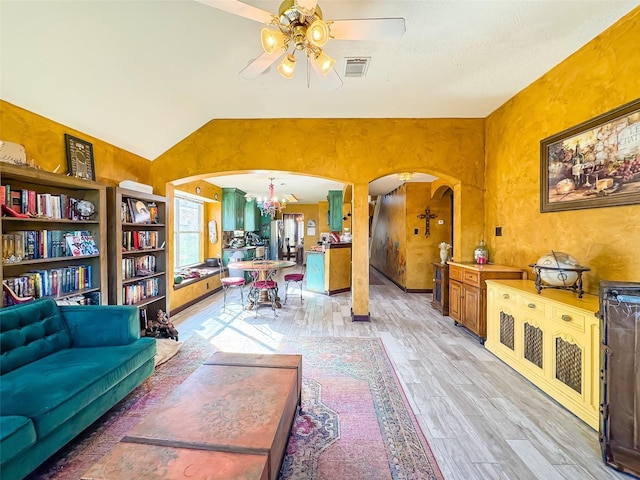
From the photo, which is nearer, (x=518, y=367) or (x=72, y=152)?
(x=518, y=367)

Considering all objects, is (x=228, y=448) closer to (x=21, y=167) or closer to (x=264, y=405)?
(x=264, y=405)

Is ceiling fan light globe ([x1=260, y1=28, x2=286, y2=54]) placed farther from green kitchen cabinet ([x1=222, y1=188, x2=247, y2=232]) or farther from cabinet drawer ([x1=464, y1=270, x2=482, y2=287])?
green kitchen cabinet ([x1=222, y1=188, x2=247, y2=232])

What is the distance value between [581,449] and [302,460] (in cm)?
178

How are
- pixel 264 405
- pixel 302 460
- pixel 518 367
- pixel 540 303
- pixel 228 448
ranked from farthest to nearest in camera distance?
pixel 518 367 → pixel 540 303 → pixel 302 460 → pixel 264 405 → pixel 228 448

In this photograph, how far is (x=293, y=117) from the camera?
3957 mm

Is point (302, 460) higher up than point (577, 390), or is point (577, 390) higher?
point (577, 390)

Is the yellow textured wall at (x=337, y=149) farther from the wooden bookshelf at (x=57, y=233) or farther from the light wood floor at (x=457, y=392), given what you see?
the light wood floor at (x=457, y=392)

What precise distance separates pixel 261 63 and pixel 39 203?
7.53 ft

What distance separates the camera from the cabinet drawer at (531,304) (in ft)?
7.68

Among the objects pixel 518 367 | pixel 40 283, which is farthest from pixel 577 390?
pixel 40 283

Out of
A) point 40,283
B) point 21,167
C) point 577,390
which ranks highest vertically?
point 21,167

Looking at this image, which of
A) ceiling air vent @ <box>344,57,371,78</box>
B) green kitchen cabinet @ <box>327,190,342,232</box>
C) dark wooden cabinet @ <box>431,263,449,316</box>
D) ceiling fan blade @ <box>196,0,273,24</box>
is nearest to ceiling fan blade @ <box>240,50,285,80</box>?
ceiling fan blade @ <box>196,0,273,24</box>

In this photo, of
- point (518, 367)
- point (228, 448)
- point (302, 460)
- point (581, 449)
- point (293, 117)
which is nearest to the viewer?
point (228, 448)

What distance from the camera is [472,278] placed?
137 inches
